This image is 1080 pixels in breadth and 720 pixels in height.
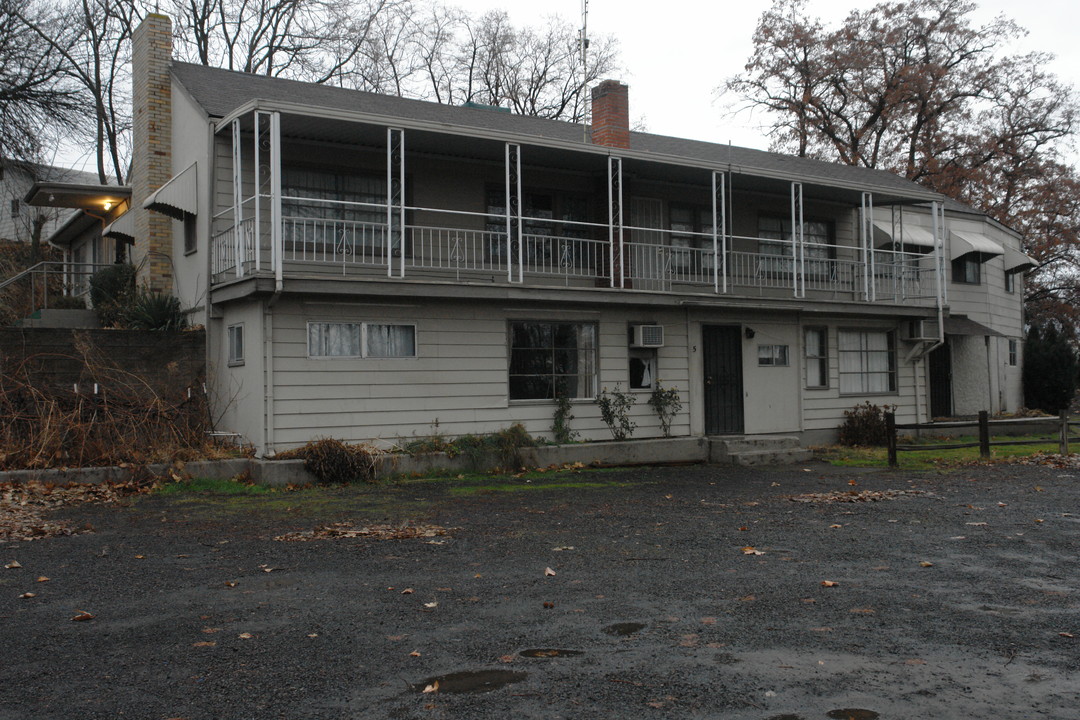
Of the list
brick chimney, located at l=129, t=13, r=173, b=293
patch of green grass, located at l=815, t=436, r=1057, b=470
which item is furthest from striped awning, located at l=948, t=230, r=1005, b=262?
brick chimney, located at l=129, t=13, r=173, b=293

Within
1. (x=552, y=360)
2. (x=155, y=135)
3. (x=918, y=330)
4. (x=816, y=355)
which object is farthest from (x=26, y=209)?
(x=918, y=330)

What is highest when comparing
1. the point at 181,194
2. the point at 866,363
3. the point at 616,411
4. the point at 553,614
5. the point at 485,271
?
the point at 181,194

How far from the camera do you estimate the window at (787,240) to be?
19.6 m

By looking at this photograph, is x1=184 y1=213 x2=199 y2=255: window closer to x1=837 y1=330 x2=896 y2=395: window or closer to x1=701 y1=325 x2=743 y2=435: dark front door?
x1=701 y1=325 x2=743 y2=435: dark front door

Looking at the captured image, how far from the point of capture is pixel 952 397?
23.2 m

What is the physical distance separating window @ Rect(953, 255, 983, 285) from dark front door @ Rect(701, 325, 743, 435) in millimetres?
8729

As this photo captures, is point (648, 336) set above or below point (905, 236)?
below

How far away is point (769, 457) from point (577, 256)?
17.0 feet

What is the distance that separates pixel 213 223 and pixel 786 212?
11927mm

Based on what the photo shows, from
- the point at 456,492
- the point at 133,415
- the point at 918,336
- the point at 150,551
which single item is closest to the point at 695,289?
the point at 918,336

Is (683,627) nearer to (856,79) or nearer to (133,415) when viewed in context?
(133,415)

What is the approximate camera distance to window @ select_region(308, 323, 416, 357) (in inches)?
539

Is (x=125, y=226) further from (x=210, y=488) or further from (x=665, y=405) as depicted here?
(x=665, y=405)

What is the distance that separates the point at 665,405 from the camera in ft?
54.6
